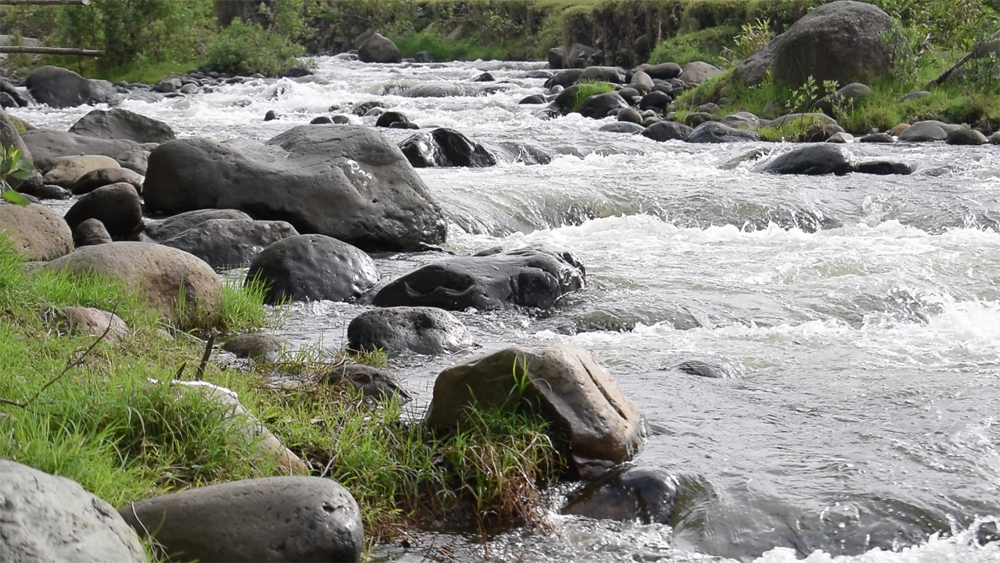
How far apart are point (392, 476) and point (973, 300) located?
5019 mm

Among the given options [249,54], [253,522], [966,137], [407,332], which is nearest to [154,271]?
[407,332]

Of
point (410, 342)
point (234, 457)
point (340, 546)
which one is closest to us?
point (340, 546)

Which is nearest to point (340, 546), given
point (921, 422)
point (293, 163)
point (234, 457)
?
point (234, 457)

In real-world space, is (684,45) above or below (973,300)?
below

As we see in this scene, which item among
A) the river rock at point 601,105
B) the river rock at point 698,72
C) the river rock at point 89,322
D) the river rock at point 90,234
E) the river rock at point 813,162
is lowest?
the river rock at point 698,72

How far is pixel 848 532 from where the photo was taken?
398 cm

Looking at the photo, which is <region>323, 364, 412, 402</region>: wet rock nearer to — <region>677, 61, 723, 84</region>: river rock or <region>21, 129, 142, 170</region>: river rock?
<region>21, 129, 142, 170</region>: river rock

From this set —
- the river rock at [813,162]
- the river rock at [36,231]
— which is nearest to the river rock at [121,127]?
the river rock at [36,231]

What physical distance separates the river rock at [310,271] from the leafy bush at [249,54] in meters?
21.4

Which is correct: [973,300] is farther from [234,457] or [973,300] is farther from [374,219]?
[234,457]

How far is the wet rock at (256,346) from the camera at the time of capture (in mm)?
5664

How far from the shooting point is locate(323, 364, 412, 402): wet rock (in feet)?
16.4

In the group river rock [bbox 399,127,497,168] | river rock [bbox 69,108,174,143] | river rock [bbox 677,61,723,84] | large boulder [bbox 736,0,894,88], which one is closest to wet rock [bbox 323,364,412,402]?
river rock [bbox 399,127,497,168]

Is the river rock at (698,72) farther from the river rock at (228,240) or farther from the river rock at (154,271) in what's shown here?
the river rock at (154,271)
